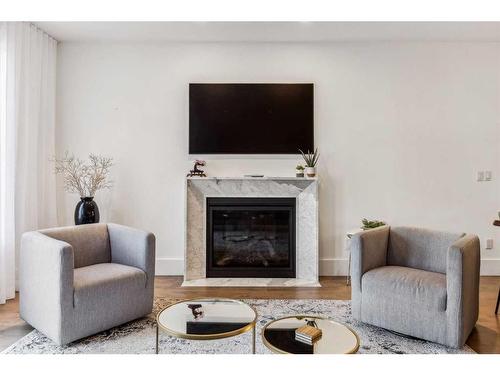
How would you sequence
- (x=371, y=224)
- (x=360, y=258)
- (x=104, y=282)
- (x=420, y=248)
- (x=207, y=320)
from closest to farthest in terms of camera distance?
1. (x=207, y=320)
2. (x=104, y=282)
3. (x=360, y=258)
4. (x=420, y=248)
5. (x=371, y=224)

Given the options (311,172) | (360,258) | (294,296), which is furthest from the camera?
(311,172)

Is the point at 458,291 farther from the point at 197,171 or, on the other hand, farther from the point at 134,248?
the point at 197,171

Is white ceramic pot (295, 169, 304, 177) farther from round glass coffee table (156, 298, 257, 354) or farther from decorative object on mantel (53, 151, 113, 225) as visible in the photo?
decorative object on mantel (53, 151, 113, 225)

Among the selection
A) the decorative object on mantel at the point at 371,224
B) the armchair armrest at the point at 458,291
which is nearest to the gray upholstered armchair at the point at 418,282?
the armchair armrest at the point at 458,291

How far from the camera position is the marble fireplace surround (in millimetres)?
→ 3963

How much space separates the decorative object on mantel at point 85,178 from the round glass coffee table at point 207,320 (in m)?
1.98

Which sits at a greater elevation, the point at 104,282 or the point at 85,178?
the point at 85,178

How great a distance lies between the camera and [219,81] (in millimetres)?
4133

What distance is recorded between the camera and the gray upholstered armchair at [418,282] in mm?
2328

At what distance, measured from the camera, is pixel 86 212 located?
373 cm

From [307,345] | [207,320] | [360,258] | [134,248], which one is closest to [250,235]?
[134,248]

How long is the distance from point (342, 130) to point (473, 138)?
1.48m

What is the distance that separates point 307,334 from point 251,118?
9.00 feet

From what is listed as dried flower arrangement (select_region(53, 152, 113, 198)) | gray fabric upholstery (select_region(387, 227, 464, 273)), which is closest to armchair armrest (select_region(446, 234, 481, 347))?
gray fabric upholstery (select_region(387, 227, 464, 273))
